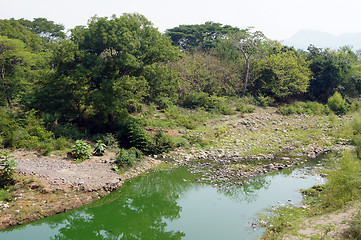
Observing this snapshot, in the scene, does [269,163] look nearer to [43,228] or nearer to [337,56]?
[43,228]

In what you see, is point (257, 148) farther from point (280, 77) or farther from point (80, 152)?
point (280, 77)

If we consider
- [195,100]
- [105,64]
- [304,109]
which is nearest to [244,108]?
[195,100]

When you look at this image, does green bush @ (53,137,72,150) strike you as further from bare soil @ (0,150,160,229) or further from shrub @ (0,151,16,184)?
shrub @ (0,151,16,184)

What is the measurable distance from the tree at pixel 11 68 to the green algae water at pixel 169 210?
36.4ft

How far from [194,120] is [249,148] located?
497 centimetres

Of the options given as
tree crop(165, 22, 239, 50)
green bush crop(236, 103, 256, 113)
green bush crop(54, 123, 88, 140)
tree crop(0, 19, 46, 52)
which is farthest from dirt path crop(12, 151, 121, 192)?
tree crop(165, 22, 239, 50)

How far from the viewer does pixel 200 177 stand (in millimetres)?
13094

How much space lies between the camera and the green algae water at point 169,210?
30.8 ft

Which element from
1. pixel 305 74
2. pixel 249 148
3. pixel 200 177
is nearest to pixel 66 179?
pixel 200 177

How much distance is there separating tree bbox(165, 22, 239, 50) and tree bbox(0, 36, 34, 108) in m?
21.9

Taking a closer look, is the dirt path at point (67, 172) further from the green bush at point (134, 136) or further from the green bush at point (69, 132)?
the green bush at point (134, 136)

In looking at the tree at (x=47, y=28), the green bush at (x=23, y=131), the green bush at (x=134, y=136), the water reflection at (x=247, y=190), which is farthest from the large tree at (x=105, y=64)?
the tree at (x=47, y=28)

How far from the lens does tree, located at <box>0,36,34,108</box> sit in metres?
18.9

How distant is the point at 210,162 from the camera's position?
14.9m
